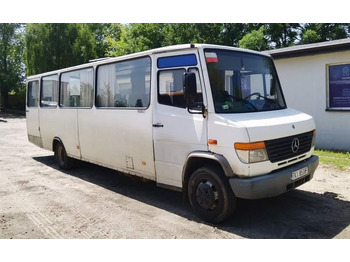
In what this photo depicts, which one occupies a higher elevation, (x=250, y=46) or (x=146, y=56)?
(x=250, y=46)

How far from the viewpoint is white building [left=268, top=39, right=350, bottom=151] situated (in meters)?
9.86

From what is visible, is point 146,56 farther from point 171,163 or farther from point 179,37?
point 179,37

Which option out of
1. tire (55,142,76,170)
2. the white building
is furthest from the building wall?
tire (55,142,76,170)

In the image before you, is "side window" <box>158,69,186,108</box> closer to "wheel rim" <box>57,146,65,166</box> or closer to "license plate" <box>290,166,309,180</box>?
"license plate" <box>290,166,309,180</box>

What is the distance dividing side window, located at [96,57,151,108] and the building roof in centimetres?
690

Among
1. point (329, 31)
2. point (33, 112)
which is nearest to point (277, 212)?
point (33, 112)

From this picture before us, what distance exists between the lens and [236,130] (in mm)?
4145

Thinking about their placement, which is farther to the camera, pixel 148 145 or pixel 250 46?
pixel 250 46

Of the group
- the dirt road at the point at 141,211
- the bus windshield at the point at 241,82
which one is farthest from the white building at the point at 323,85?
the bus windshield at the point at 241,82

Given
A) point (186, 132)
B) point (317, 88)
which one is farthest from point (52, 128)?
point (317, 88)

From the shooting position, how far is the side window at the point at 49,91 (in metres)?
8.45

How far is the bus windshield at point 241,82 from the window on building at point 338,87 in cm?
564

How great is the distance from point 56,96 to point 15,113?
28653mm

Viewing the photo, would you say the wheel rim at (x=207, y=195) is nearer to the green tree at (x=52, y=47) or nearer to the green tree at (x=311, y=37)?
the green tree at (x=311, y=37)
